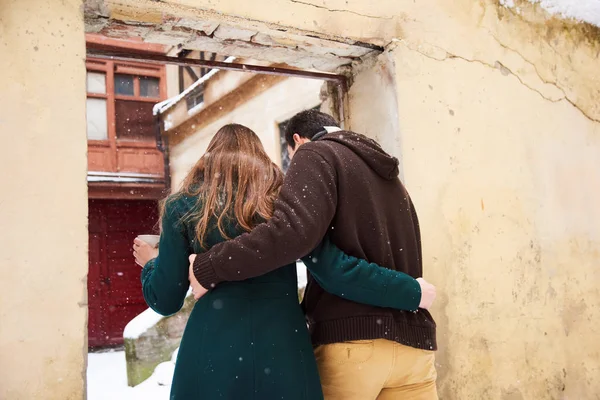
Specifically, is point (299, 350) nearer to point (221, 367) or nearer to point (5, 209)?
point (221, 367)

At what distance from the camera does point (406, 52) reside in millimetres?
3082

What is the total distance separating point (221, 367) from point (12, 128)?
127 centimetres

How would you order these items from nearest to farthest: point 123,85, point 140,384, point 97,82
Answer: point 140,384 → point 97,82 → point 123,85

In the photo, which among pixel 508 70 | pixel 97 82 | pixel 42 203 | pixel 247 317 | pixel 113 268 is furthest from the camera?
pixel 97 82

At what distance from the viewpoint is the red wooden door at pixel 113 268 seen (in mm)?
11109

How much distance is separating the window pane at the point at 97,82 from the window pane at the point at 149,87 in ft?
2.75

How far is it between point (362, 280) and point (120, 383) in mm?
6173

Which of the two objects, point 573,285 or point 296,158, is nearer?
point 296,158

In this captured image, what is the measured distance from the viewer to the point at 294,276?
1872 mm

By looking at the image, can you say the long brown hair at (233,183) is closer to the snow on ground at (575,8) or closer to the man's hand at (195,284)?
the man's hand at (195,284)

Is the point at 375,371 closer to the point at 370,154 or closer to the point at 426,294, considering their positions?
the point at 426,294

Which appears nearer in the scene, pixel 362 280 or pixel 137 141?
pixel 362 280

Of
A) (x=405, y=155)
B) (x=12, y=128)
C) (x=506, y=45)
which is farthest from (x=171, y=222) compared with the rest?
(x=506, y=45)

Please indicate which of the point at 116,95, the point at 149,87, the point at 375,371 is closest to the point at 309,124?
the point at 375,371
